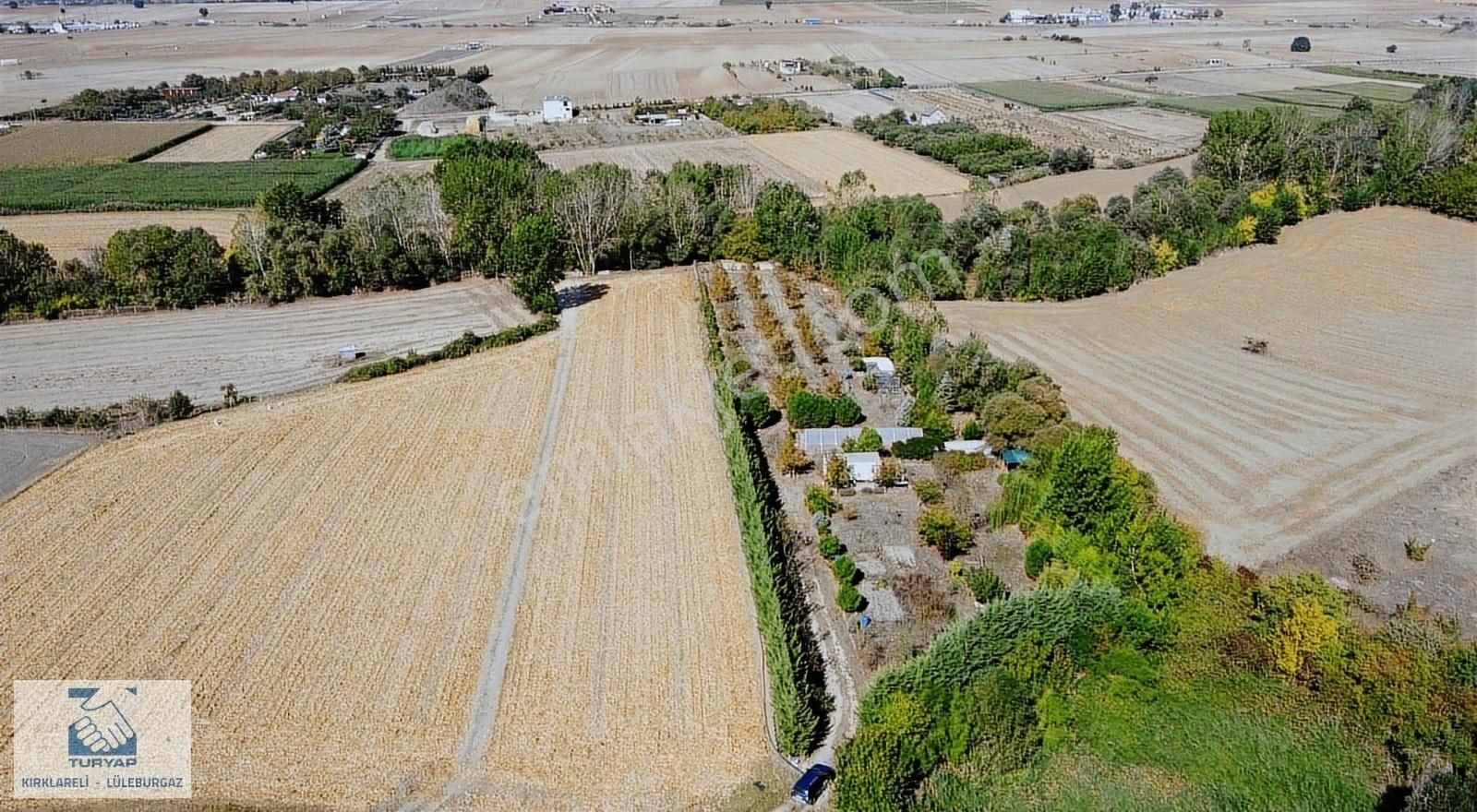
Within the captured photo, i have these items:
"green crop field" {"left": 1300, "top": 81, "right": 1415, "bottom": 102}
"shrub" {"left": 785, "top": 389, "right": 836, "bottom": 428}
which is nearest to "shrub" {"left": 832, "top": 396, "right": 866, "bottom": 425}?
"shrub" {"left": 785, "top": 389, "right": 836, "bottom": 428}

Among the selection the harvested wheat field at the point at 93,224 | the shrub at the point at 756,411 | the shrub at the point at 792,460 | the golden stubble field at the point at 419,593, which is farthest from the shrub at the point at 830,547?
the harvested wheat field at the point at 93,224

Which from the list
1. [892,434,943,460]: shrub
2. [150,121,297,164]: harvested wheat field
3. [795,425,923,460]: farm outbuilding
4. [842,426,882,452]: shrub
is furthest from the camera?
[150,121,297,164]: harvested wheat field

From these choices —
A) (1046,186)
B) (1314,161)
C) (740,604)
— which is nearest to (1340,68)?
(1314,161)

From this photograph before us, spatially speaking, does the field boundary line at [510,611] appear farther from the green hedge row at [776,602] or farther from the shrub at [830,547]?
the shrub at [830,547]

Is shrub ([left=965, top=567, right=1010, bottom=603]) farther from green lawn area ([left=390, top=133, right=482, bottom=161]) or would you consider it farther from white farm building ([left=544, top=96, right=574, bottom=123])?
white farm building ([left=544, top=96, right=574, bottom=123])

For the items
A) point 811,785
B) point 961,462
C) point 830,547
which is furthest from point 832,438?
point 811,785
